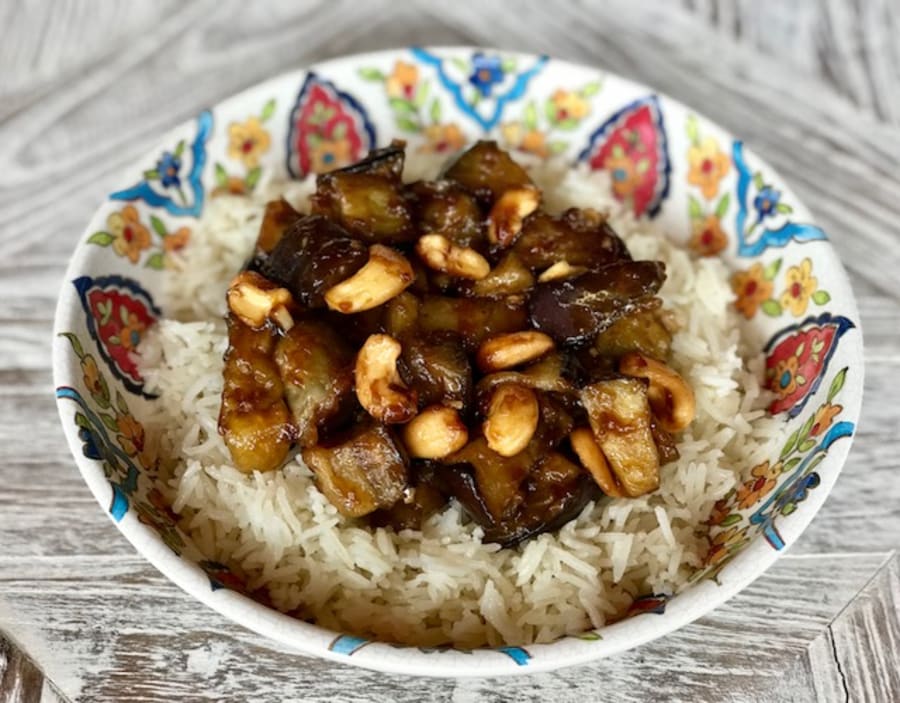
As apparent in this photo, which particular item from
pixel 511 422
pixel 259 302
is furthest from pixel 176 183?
pixel 511 422

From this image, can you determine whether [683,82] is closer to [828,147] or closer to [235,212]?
[828,147]

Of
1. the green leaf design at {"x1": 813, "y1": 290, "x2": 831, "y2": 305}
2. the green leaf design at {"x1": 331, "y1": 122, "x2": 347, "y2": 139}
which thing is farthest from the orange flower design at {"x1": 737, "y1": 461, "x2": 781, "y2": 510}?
the green leaf design at {"x1": 331, "y1": 122, "x2": 347, "y2": 139}

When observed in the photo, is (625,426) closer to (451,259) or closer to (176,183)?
(451,259)

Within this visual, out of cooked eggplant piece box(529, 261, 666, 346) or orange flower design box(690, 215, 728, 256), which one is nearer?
cooked eggplant piece box(529, 261, 666, 346)

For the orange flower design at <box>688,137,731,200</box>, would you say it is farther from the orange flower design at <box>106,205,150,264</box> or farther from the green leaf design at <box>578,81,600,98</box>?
the orange flower design at <box>106,205,150,264</box>

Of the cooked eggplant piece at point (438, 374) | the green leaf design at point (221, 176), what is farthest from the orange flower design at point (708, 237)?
the green leaf design at point (221, 176)
